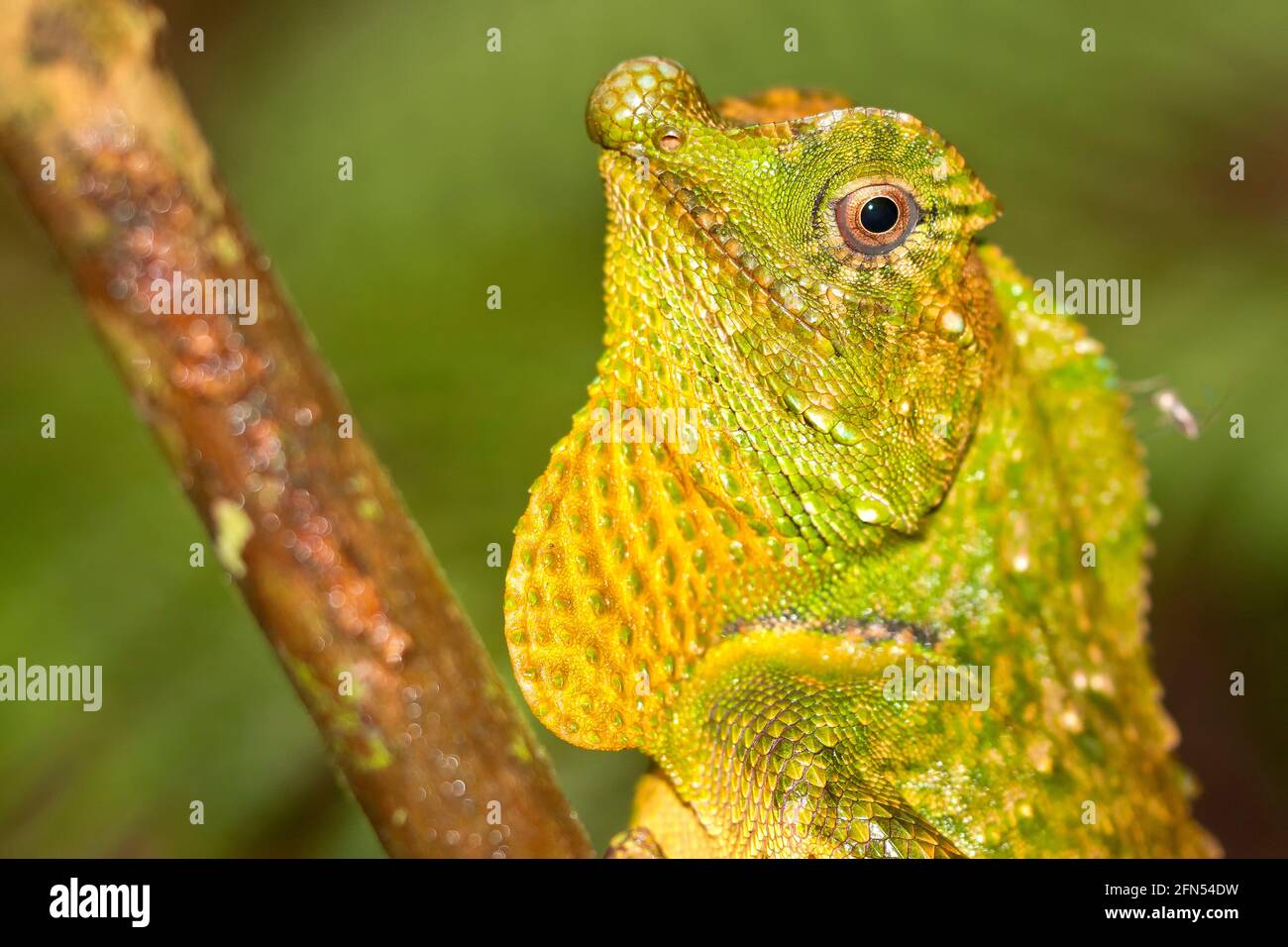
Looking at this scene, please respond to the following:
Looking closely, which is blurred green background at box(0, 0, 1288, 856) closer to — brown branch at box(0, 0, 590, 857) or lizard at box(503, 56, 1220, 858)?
lizard at box(503, 56, 1220, 858)

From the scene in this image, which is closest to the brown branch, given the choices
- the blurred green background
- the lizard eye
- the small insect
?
the lizard eye

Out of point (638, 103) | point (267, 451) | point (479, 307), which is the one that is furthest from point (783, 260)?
→ point (479, 307)

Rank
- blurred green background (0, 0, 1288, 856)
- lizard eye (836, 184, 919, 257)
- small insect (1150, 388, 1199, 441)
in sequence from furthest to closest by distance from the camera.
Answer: blurred green background (0, 0, 1288, 856), small insect (1150, 388, 1199, 441), lizard eye (836, 184, 919, 257)

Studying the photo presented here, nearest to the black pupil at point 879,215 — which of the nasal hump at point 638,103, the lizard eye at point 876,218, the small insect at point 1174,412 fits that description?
the lizard eye at point 876,218

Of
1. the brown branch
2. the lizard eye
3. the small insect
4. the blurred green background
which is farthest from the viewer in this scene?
the blurred green background

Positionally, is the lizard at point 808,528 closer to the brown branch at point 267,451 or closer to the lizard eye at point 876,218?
the lizard eye at point 876,218

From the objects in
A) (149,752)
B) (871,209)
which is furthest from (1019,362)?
(149,752)
